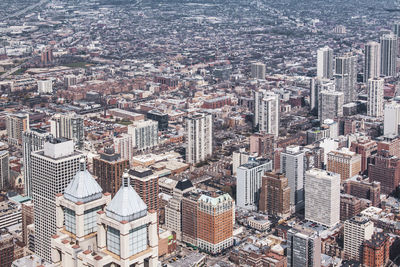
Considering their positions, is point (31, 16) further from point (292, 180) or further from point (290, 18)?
point (292, 180)

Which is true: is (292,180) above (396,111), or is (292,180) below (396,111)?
below

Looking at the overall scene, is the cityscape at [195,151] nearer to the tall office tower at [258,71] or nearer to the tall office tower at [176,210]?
the tall office tower at [176,210]

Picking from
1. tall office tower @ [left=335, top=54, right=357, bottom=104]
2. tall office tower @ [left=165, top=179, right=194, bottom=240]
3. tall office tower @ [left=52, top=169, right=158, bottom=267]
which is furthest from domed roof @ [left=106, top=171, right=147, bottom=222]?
tall office tower @ [left=335, top=54, right=357, bottom=104]

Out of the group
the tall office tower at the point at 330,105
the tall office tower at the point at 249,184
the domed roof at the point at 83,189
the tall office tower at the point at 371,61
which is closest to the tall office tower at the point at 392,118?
the tall office tower at the point at 330,105

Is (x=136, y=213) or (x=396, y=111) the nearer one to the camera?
(x=136, y=213)

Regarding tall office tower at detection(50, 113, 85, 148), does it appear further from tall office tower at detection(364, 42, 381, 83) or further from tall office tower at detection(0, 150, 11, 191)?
tall office tower at detection(364, 42, 381, 83)

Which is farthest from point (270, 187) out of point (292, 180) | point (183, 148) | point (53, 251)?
point (53, 251)

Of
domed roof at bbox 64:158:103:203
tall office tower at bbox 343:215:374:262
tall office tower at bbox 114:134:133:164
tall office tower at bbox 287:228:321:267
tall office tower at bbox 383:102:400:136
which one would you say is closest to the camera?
domed roof at bbox 64:158:103:203
